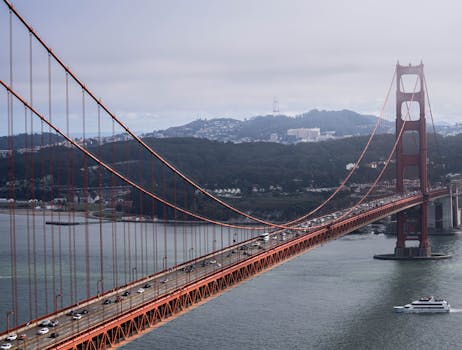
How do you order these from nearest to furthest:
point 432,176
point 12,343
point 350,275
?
point 12,343
point 350,275
point 432,176

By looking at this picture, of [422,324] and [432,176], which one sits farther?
[432,176]

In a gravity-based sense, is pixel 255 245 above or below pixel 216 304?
above

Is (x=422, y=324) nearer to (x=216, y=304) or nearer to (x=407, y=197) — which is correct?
(x=216, y=304)

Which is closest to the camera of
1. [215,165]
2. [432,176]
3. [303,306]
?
[303,306]

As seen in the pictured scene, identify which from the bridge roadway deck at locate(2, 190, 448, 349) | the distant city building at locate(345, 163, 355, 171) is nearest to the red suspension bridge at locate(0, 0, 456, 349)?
the bridge roadway deck at locate(2, 190, 448, 349)

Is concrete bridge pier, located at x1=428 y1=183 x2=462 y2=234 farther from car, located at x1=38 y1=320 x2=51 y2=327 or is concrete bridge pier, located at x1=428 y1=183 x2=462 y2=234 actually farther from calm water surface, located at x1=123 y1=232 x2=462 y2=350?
car, located at x1=38 y1=320 x2=51 y2=327

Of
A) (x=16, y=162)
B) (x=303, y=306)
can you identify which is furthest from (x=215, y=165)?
(x=303, y=306)

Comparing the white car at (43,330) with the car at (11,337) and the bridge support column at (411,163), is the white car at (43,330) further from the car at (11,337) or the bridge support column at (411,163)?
the bridge support column at (411,163)

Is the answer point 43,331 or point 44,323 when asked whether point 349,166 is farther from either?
point 43,331
